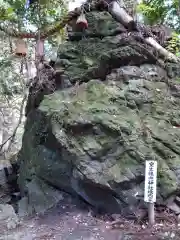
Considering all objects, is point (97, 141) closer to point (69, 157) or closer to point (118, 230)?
point (69, 157)

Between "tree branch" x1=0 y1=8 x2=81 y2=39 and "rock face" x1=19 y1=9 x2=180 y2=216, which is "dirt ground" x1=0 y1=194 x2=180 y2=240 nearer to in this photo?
"rock face" x1=19 y1=9 x2=180 y2=216

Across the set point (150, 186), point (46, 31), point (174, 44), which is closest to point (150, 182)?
point (150, 186)

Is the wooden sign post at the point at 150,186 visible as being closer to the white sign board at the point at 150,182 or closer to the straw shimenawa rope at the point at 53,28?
the white sign board at the point at 150,182

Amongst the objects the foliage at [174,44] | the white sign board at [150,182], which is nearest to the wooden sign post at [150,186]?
the white sign board at [150,182]

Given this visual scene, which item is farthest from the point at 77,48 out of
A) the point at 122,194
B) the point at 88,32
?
the point at 122,194

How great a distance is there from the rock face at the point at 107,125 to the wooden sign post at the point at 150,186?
300 millimetres

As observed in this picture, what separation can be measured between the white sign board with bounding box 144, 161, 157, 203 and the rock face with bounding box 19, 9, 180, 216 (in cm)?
37

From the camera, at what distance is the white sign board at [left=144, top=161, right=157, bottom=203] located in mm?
3967

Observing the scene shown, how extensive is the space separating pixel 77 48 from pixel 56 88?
1.02 meters

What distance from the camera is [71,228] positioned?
434 cm

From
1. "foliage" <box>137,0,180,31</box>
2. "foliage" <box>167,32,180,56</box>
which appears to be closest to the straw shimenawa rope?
"foliage" <box>137,0,180,31</box>

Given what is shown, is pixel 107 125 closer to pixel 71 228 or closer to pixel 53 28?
pixel 71 228

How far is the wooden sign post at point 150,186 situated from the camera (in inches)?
156

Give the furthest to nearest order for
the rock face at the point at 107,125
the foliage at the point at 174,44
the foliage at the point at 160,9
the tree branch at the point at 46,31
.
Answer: the tree branch at the point at 46,31 < the foliage at the point at 174,44 < the foliage at the point at 160,9 < the rock face at the point at 107,125
